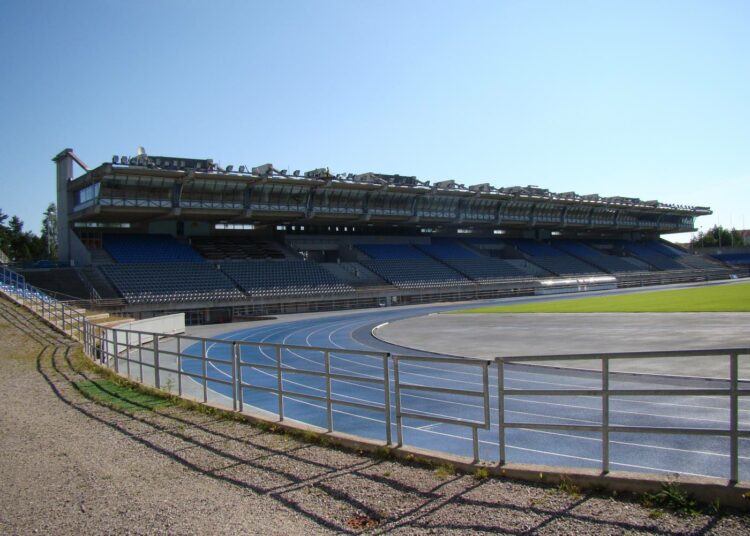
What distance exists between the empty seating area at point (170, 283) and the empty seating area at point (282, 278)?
1432 mm

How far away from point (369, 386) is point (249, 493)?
8469 millimetres

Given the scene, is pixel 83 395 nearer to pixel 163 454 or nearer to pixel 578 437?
pixel 163 454

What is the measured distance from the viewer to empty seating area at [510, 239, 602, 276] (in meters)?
70.9

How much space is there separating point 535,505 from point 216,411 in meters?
6.65

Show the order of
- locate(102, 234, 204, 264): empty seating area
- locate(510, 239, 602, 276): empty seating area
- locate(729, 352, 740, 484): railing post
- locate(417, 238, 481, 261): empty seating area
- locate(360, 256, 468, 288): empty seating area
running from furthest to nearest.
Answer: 1. locate(510, 239, 602, 276): empty seating area
2. locate(417, 238, 481, 261): empty seating area
3. locate(360, 256, 468, 288): empty seating area
4. locate(102, 234, 204, 264): empty seating area
5. locate(729, 352, 740, 484): railing post

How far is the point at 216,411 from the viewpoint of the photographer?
10.6 m

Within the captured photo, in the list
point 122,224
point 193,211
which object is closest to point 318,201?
point 193,211

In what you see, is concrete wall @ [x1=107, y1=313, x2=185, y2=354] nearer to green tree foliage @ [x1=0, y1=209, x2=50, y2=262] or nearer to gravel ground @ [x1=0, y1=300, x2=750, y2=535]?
gravel ground @ [x1=0, y1=300, x2=750, y2=535]

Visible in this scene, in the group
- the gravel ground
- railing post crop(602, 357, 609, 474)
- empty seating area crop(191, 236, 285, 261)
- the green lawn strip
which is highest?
empty seating area crop(191, 236, 285, 261)

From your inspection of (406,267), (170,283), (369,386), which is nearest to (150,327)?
(170,283)

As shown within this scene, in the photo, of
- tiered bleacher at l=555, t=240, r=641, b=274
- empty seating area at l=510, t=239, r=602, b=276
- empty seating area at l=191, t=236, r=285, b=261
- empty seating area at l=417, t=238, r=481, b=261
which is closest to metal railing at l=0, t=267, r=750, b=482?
empty seating area at l=191, t=236, r=285, b=261

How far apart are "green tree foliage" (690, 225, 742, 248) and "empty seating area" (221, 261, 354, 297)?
107074mm

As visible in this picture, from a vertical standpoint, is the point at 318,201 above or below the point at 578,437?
above

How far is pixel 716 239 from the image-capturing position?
132 meters
